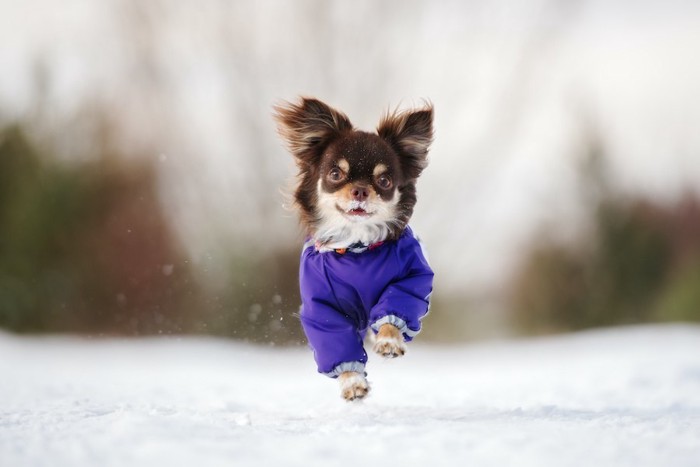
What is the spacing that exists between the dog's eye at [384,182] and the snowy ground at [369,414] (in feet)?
4.10

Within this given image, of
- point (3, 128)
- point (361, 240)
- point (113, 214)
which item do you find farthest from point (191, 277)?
point (361, 240)

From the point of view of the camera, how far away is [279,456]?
314 cm

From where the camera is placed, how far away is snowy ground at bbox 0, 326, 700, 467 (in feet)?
10.4

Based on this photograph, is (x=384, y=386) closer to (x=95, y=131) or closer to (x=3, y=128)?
(x=95, y=131)

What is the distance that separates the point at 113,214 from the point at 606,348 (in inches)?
376

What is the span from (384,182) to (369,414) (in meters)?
1.37

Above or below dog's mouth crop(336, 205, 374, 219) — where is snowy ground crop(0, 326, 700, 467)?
below

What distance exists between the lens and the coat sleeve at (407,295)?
15.6 ft

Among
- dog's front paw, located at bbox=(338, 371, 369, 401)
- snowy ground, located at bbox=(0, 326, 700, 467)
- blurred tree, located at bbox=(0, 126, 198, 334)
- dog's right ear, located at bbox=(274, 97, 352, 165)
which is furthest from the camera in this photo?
blurred tree, located at bbox=(0, 126, 198, 334)

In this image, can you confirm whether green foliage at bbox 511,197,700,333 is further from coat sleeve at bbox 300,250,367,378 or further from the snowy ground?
coat sleeve at bbox 300,250,367,378

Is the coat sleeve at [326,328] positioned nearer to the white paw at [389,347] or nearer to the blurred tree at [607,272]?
the white paw at [389,347]

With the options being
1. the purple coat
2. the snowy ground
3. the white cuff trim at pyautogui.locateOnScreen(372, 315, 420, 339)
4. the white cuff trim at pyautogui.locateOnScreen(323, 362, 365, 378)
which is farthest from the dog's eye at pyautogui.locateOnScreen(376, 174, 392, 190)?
the snowy ground

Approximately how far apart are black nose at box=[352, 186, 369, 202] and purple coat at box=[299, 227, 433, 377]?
1.24 feet

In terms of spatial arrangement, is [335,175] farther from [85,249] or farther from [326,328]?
[85,249]
